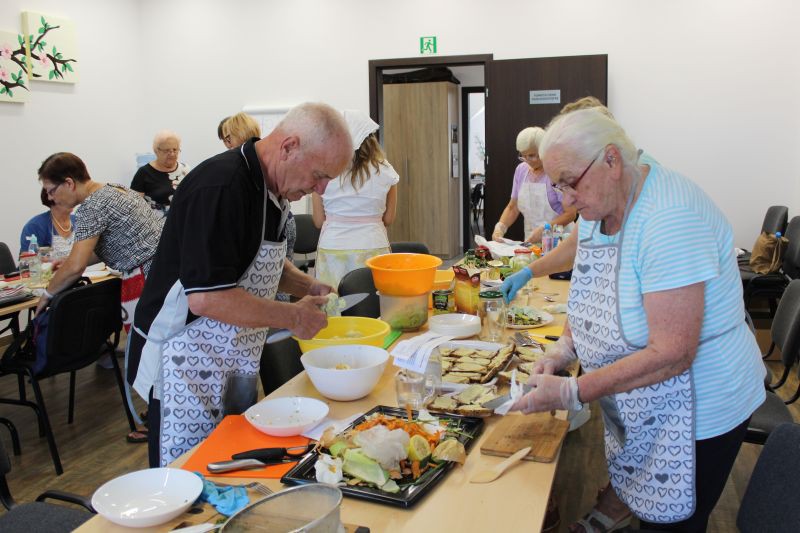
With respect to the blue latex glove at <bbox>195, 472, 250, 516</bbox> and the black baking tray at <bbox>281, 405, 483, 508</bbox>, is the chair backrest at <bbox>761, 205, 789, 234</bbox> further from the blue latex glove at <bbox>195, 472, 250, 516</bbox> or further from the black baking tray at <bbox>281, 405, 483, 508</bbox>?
the blue latex glove at <bbox>195, 472, 250, 516</bbox>

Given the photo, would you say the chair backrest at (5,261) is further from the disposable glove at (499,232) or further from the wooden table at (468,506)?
the wooden table at (468,506)

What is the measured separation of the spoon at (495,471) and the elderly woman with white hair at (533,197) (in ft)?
9.00

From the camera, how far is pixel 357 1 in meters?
6.41

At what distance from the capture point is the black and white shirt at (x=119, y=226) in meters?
3.31

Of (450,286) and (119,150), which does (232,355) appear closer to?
(450,286)

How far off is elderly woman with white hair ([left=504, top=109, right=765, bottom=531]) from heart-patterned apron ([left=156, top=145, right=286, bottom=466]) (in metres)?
0.81

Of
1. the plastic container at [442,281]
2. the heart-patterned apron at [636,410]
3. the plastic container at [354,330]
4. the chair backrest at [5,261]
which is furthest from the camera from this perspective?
the chair backrest at [5,261]

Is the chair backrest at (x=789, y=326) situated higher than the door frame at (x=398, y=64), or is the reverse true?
the door frame at (x=398, y=64)

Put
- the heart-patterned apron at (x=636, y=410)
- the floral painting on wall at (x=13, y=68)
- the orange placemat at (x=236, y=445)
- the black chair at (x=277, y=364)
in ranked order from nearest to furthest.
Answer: the orange placemat at (x=236, y=445) → the heart-patterned apron at (x=636, y=410) → the black chair at (x=277, y=364) → the floral painting on wall at (x=13, y=68)

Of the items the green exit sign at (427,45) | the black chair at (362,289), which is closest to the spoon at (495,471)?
the black chair at (362,289)

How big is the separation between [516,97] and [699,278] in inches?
193

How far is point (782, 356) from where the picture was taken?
8.64ft

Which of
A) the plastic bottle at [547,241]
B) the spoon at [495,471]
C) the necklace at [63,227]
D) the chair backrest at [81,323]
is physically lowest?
the chair backrest at [81,323]

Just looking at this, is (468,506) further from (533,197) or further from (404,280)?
(533,197)
